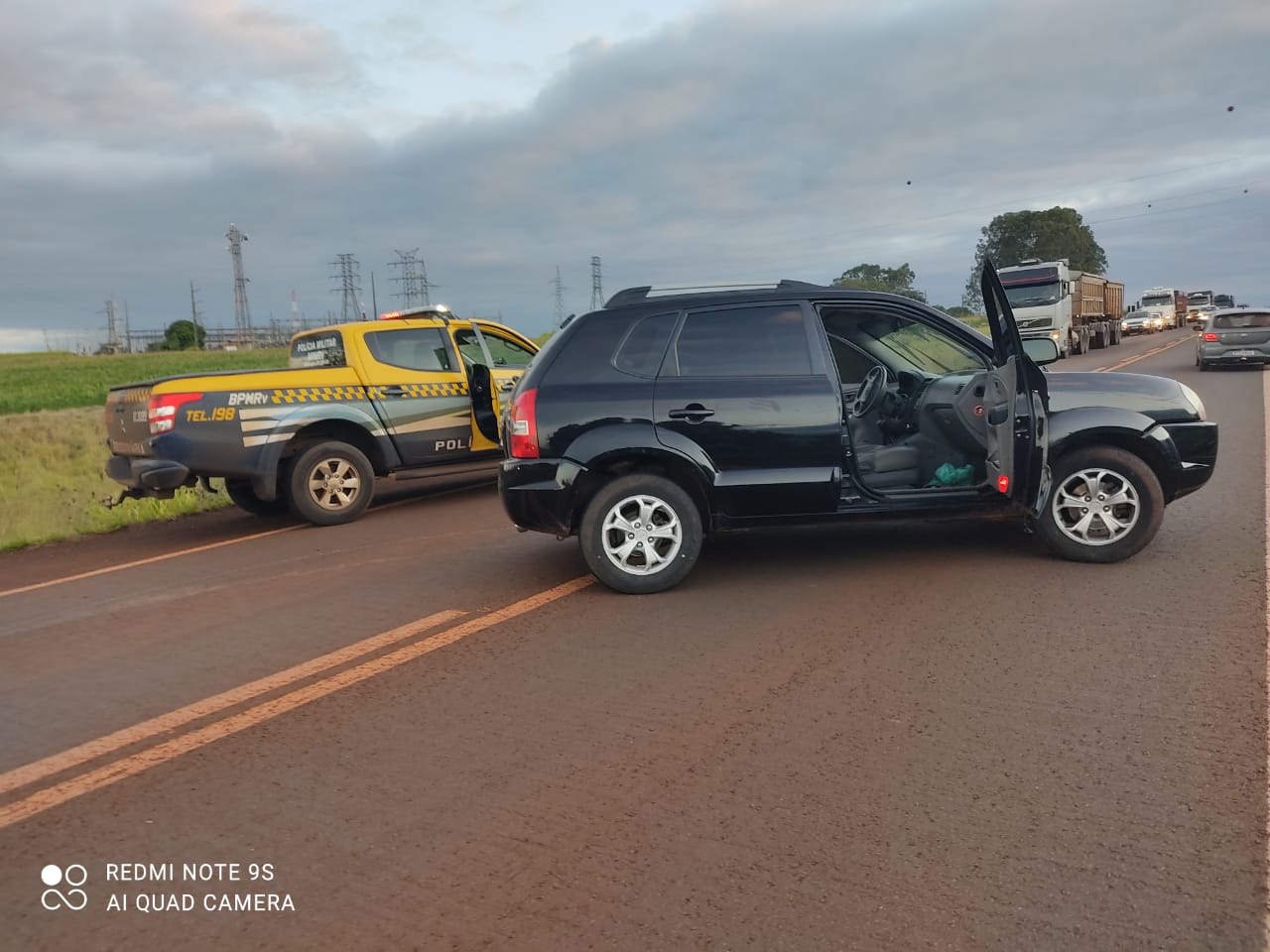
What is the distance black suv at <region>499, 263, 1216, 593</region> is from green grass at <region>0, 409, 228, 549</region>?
648cm

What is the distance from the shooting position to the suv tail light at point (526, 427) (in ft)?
19.3

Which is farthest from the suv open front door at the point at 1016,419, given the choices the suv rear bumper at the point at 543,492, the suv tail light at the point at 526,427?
the suv tail light at the point at 526,427

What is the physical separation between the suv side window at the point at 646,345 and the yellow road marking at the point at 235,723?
151cm

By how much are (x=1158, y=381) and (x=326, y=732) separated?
5.44 metres

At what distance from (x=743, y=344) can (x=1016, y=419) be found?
1.65 meters

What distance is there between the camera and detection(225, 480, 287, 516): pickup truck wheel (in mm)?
10047

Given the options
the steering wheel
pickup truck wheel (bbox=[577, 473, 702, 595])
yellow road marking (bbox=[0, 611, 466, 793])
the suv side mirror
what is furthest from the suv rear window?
yellow road marking (bbox=[0, 611, 466, 793])

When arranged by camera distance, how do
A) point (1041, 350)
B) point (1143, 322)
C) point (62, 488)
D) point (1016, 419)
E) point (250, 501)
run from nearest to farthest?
1. point (1016, 419)
2. point (1041, 350)
3. point (250, 501)
4. point (62, 488)
5. point (1143, 322)

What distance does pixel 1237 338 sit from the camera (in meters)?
22.7

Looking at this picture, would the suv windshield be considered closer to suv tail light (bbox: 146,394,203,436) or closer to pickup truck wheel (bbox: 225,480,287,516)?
suv tail light (bbox: 146,394,203,436)

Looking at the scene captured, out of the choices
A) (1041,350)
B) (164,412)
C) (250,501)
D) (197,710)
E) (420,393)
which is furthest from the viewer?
(250,501)

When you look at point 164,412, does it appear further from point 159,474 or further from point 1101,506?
point 1101,506

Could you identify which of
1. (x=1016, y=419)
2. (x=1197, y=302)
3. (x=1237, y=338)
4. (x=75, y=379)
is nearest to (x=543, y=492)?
(x=1016, y=419)

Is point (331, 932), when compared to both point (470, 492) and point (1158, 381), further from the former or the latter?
point (470, 492)
